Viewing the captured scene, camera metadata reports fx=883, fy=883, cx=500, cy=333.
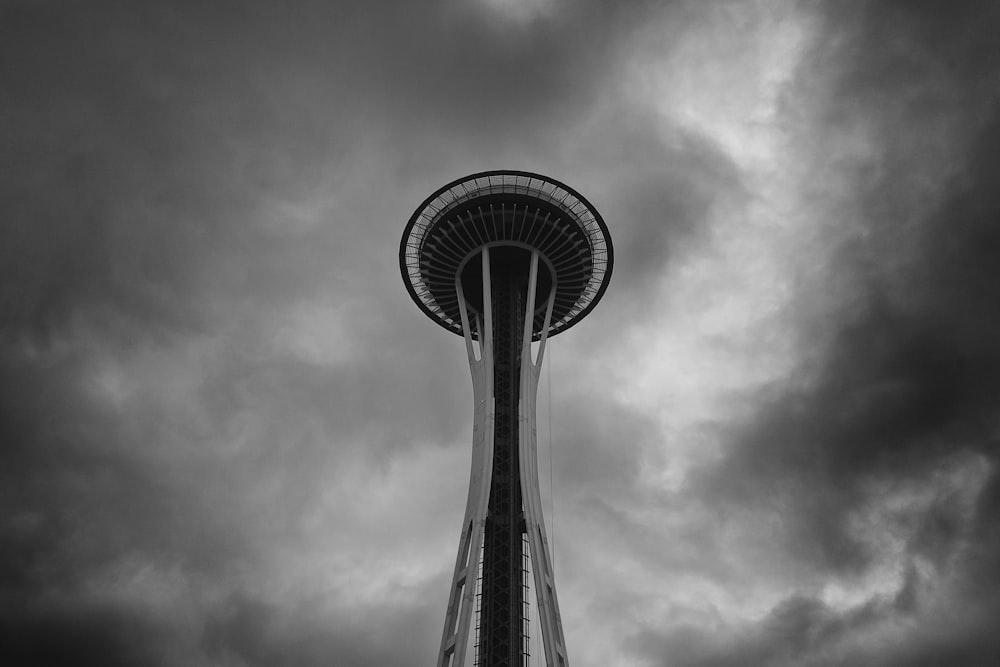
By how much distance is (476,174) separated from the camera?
2781 inches

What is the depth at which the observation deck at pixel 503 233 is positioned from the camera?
7112cm

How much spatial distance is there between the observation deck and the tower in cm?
10

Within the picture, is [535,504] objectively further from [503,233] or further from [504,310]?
[503,233]

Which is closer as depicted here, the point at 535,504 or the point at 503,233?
the point at 535,504

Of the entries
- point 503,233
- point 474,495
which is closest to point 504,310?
point 503,233

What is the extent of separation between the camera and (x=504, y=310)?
72375 millimetres

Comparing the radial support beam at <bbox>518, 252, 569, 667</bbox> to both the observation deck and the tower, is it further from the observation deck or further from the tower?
the observation deck

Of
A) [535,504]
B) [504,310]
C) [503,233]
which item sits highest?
[503,233]

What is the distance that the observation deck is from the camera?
71125 mm

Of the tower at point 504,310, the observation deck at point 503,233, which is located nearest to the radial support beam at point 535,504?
the tower at point 504,310

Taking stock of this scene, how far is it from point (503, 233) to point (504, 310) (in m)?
6.28

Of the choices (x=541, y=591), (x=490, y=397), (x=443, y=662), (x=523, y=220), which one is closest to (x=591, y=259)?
(x=523, y=220)

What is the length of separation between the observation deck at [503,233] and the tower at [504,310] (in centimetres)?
10

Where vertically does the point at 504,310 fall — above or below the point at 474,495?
above
